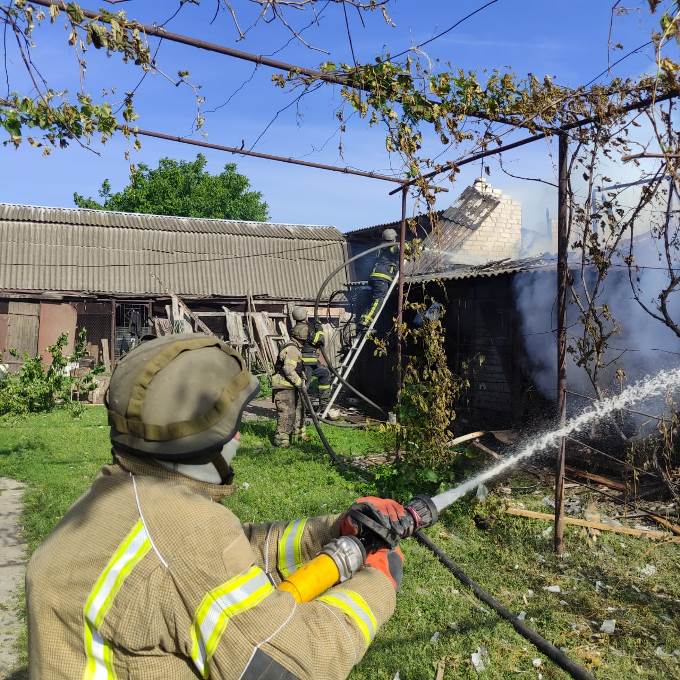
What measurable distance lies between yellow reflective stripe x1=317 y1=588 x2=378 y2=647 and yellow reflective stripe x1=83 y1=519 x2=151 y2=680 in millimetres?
491

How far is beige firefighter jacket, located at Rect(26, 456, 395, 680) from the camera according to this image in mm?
1376

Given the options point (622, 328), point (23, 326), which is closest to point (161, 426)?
point (622, 328)

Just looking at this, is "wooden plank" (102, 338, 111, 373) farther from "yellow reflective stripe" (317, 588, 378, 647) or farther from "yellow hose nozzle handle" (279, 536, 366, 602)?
"yellow reflective stripe" (317, 588, 378, 647)

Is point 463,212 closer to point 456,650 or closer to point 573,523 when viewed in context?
point 573,523

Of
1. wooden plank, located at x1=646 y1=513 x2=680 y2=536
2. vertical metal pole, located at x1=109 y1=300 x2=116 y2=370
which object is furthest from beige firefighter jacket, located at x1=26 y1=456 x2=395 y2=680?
vertical metal pole, located at x1=109 y1=300 x2=116 y2=370

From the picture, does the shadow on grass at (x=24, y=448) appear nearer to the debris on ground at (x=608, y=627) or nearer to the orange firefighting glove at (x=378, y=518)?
the debris on ground at (x=608, y=627)

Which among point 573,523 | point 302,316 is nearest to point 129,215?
point 302,316

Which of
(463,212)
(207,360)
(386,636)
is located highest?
(463,212)

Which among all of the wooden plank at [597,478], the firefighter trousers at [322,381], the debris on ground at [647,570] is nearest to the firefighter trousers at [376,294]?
the firefighter trousers at [322,381]

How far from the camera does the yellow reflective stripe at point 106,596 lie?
141 cm

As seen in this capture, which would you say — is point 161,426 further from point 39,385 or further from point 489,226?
point 489,226

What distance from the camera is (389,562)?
76.0 inches

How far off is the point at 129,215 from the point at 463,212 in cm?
1453

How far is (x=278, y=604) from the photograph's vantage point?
1445mm
